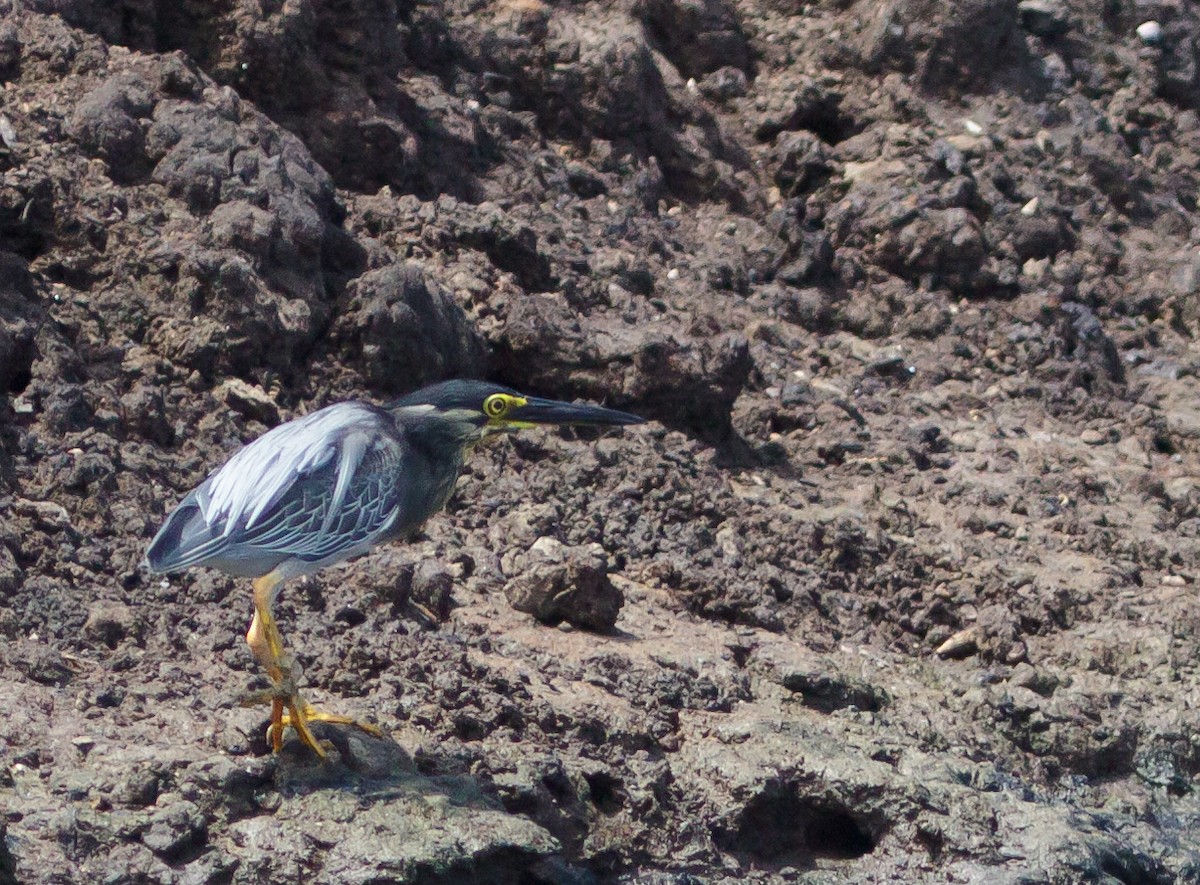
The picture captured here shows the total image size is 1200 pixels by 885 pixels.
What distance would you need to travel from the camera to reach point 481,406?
5777 millimetres

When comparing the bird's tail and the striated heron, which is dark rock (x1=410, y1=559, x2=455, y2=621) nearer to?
the striated heron

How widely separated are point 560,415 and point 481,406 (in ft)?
0.97

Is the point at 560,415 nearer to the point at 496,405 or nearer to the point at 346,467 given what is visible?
the point at 496,405

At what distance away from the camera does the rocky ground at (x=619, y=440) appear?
535 centimetres

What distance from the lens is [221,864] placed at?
15.2 feet

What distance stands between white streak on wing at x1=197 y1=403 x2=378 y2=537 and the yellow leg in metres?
0.21

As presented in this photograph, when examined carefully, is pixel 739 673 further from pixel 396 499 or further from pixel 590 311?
pixel 590 311

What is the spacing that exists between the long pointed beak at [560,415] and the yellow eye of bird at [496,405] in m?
0.03

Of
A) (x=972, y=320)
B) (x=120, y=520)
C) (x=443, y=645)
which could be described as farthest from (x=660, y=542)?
(x=972, y=320)

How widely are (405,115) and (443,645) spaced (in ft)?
12.2

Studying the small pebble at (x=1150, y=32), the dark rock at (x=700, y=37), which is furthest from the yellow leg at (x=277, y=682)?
the small pebble at (x=1150, y=32)

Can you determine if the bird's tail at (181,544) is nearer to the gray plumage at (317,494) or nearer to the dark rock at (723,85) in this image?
the gray plumage at (317,494)

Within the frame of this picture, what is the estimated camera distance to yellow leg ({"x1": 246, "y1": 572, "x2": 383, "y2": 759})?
5.06 metres

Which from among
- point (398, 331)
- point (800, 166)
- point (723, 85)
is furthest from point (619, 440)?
point (723, 85)
